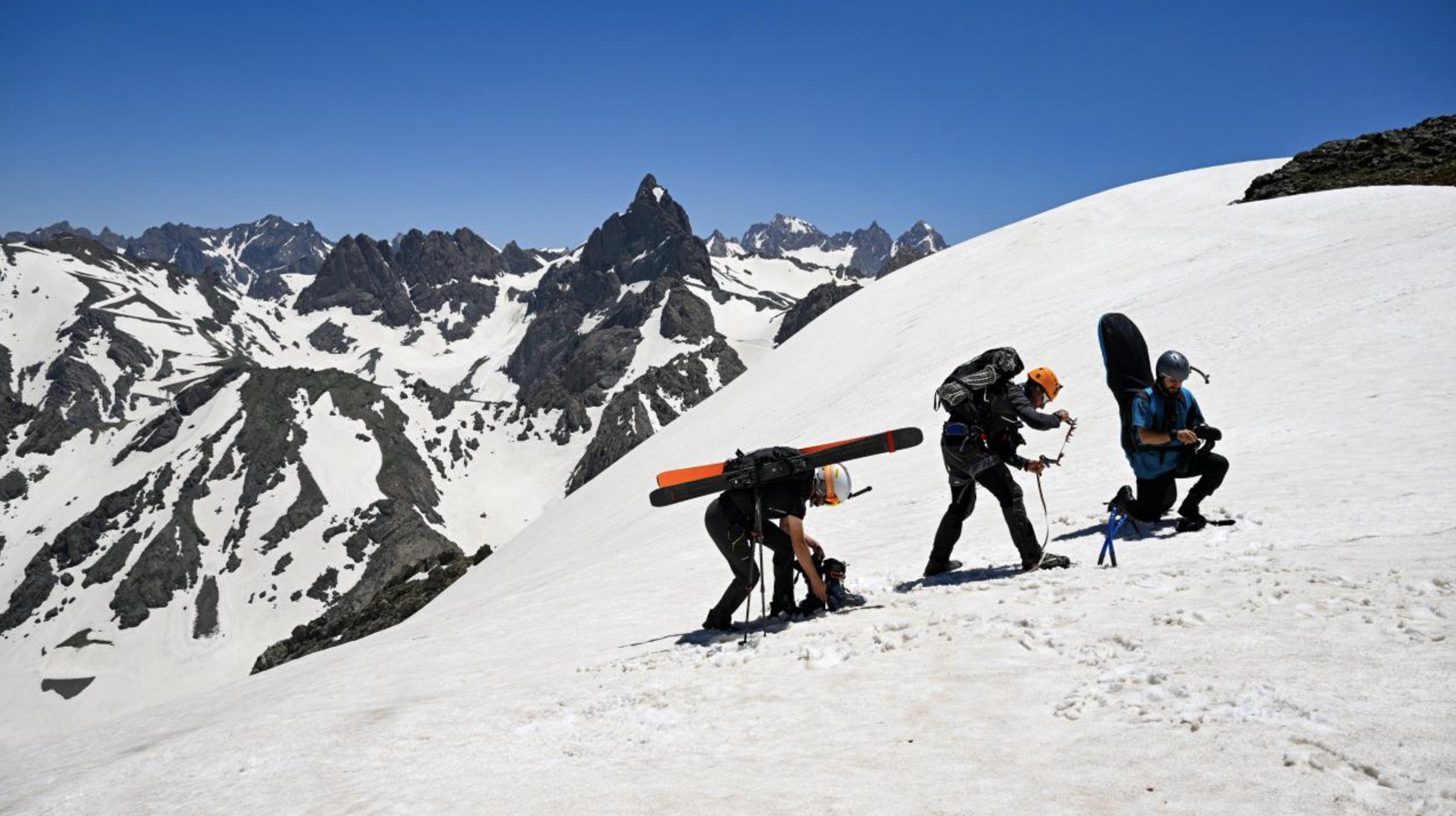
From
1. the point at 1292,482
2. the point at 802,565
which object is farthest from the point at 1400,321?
the point at 802,565

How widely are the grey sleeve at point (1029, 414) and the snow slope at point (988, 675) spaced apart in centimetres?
164

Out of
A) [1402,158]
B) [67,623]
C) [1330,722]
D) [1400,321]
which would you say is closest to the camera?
[1330,722]

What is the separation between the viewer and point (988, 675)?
6.35 meters

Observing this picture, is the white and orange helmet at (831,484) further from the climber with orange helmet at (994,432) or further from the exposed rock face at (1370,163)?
the exposed rock face at (1370,163)

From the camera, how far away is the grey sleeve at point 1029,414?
8875 mm

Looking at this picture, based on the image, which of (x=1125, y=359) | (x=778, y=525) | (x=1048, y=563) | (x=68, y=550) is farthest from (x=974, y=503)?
(x=68, y=550)

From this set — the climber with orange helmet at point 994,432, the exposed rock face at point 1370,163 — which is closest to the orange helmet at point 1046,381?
the climber with orange helmet at point 994,432

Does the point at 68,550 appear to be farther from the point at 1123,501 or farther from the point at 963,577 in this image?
the point at 1123,501

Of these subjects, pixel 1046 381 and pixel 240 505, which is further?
pixel 240 505

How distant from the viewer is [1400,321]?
1619 centimetres

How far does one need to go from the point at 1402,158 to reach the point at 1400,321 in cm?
3521

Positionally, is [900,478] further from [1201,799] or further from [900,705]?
[1201,799]

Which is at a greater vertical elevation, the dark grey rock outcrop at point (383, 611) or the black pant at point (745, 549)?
the black pant at point (745, 549)

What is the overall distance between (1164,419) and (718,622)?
6030 mm
